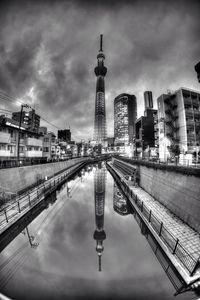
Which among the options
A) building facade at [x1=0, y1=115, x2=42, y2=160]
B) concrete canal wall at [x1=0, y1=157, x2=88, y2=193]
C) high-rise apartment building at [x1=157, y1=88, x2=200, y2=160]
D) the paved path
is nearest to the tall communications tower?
high-rise apartment building at [x1=157, y1=88, x2=200, y2=160]

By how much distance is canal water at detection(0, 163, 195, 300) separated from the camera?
16.4ft

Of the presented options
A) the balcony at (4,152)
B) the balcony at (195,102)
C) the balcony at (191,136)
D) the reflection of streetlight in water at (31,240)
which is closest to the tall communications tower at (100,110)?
the balcony at (195,102)

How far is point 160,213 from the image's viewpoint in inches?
380

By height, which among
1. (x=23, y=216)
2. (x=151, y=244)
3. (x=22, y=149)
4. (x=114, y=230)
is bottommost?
(x=114, y=230)

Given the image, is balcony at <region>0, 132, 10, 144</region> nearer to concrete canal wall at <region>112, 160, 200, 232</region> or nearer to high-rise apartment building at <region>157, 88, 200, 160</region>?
concrete canal wall at <region>112, 160, 200, 232</region>

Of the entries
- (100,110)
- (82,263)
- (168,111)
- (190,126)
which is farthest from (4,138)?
(100,110)

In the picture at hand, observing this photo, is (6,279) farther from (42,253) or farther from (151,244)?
(151,244)

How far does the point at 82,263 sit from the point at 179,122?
33.7 m

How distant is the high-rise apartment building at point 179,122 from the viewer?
90.6 ft

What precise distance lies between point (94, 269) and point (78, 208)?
805 cm

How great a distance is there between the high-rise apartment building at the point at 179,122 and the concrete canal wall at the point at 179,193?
17.5 metres

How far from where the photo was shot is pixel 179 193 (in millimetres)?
9297

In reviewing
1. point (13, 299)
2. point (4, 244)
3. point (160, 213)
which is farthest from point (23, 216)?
point (160, 213)

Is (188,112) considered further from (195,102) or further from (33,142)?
(33,142)
